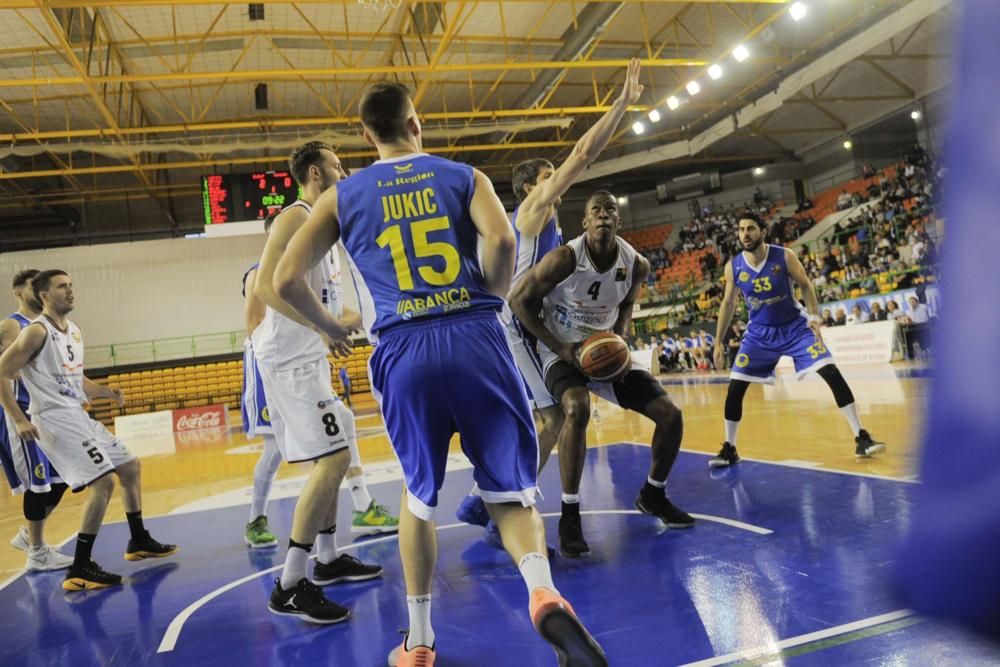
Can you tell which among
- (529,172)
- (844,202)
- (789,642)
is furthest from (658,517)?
(844,202)

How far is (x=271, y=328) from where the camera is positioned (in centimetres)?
408

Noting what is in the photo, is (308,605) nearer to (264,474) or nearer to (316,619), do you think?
(316,619)

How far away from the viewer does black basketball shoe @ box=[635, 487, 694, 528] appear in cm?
420

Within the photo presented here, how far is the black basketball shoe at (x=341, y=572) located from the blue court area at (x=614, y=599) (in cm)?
8

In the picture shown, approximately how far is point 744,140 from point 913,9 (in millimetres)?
13153

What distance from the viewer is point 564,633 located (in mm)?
2045

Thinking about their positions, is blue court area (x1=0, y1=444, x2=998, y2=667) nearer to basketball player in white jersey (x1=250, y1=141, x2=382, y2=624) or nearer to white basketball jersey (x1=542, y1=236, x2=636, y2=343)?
basketball player in white jersey (x1=250, y1=141, x2=382, y2=624)

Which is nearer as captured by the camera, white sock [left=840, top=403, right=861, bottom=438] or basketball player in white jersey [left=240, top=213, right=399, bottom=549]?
basketball player in white jersey [left=240, top=213, right=399, bottom=549]

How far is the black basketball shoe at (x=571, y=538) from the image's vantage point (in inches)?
153

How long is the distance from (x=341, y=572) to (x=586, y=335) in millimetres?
2024

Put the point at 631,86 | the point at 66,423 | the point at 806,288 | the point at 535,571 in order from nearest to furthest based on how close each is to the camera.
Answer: the point at 535,571, the point at 631,86, the point at 66,423, the point at 806,288

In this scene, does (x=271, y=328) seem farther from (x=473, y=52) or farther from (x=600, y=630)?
(x=473, y=52)

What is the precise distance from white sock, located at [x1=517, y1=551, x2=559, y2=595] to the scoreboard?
1626cm

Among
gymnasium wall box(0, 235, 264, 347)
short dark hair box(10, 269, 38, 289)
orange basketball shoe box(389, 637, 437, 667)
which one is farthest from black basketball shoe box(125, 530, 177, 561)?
gymnasium wall box(0, 235, 264, 347)
